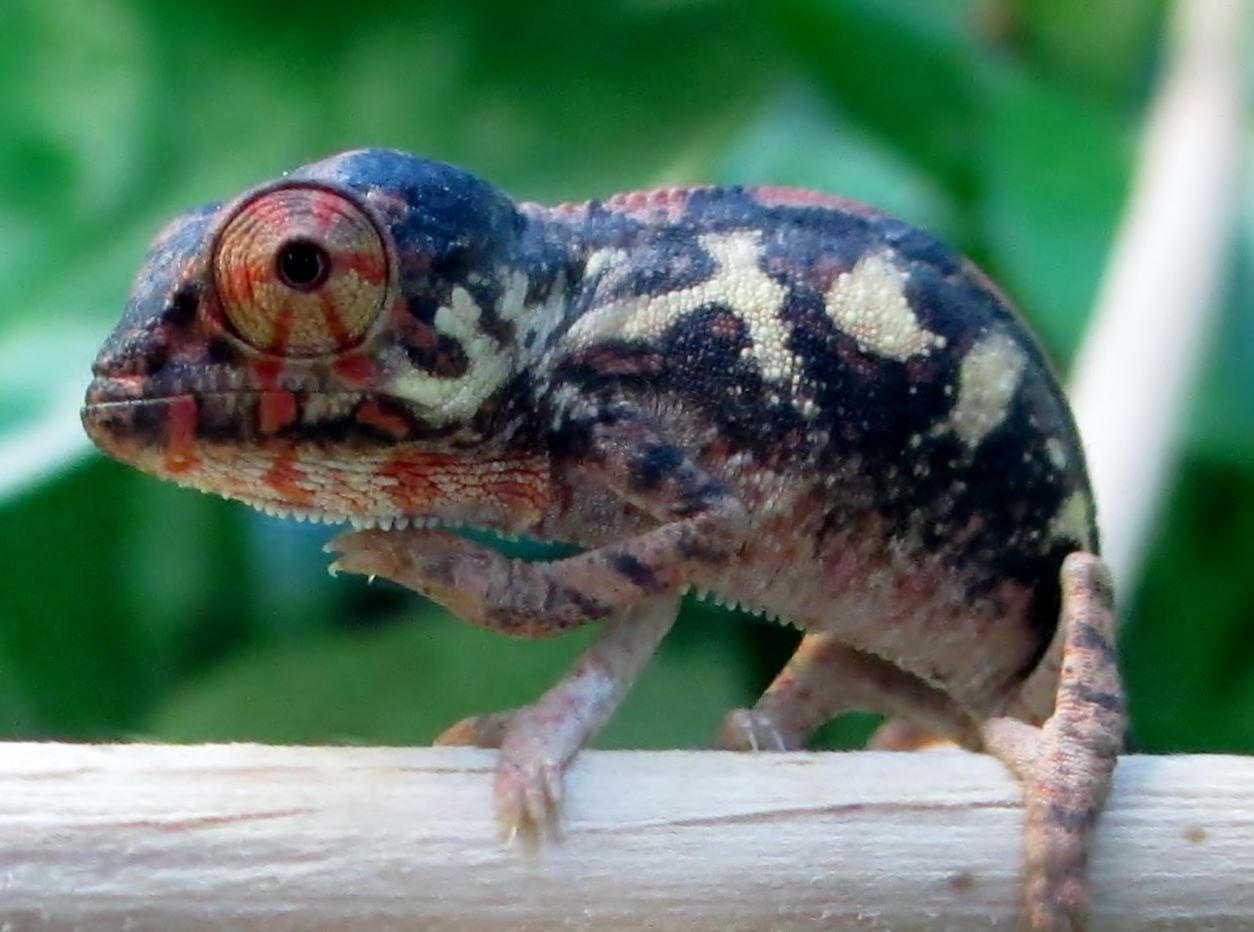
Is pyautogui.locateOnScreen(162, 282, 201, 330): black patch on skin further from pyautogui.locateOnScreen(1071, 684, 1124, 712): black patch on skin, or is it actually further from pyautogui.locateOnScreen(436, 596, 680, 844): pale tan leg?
pyautogui.locateOnScreen(1071, 684, 1124, 712): black patch on skin

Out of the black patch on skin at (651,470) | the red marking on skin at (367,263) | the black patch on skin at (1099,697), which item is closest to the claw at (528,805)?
the black patch on skin at (651,470)

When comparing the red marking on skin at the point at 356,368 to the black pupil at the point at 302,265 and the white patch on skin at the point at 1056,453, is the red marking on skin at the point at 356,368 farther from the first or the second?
the white patch on skin at the point at 1056,453

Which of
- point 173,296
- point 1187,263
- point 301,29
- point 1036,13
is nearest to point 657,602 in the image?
point 173,296

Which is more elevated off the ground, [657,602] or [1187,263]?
[1187,263]

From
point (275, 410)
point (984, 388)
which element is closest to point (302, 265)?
point (275, 410)

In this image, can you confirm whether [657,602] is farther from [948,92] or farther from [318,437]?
[948,92]

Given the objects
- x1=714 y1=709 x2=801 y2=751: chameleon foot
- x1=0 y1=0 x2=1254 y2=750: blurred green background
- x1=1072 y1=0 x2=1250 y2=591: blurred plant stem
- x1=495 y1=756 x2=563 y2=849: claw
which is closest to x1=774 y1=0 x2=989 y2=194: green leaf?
x1=0 y1=0 x2=1254 y2=750: blurred green background
